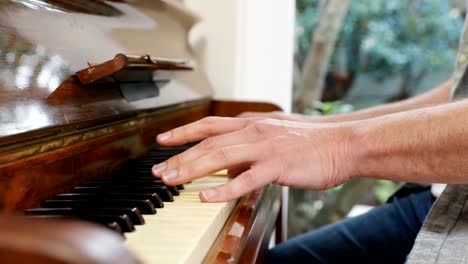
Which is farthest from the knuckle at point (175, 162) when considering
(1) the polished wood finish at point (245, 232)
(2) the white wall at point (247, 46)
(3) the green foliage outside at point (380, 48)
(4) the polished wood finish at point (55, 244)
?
(3) the green foliage outside at point (380, 48)

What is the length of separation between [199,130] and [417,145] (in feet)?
1.17

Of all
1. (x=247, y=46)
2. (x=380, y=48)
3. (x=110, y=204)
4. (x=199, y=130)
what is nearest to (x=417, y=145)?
(x=199, y=130)

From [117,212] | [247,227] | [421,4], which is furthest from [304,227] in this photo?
[117,212]

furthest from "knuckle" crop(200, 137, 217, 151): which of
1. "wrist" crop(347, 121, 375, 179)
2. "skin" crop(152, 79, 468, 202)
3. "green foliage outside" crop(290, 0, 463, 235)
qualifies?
"green foliage outside" crop(290, 0, 463, 235)

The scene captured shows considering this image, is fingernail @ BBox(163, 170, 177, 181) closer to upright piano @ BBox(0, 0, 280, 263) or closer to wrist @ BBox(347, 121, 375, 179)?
upright piano @ BBox(0, 0, 280, 263)

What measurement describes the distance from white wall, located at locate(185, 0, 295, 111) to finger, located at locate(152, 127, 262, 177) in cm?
110

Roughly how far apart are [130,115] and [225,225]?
13.0 inches

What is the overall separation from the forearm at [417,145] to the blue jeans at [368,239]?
1.43 feet

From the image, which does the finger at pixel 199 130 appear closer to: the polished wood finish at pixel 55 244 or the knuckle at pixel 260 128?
the knuckle at pixel 260 128

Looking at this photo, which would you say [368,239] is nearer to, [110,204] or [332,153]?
[332,153]

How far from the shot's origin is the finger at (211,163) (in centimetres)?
77

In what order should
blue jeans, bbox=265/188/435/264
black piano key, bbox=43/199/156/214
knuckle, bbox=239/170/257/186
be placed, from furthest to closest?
blue jeans, bbox=265/188/435/264, knuckle, bbox=239/170/257/186, black piano key, bbox=43/199/156/214

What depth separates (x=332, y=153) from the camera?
0.83m

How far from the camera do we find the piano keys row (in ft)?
1.99
